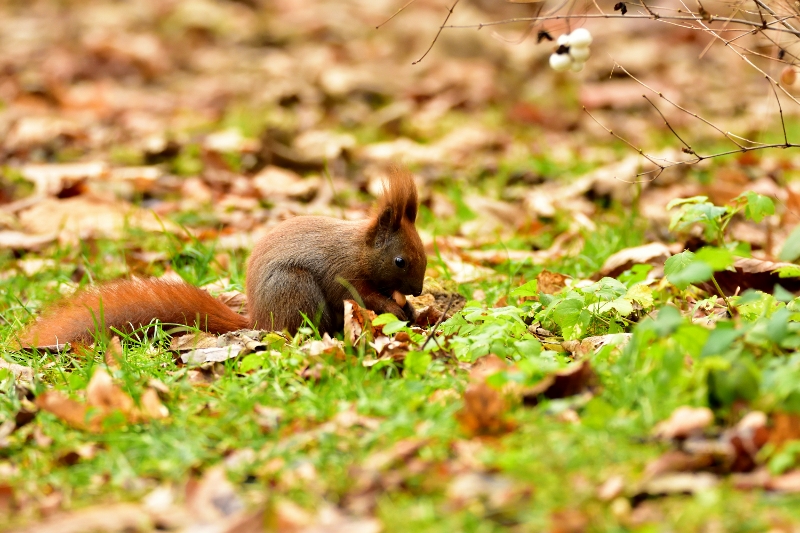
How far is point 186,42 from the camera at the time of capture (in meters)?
9.45

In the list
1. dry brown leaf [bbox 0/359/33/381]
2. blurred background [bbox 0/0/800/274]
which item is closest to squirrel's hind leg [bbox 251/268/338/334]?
dry brown leaf [bbox 0/359/33/381]

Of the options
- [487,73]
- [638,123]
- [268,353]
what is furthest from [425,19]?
Answer: [268,353]

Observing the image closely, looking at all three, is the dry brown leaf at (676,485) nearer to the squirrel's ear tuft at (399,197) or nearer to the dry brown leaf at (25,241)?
the squirrel's ear tuft at (399,197)

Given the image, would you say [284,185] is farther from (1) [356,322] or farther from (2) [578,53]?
(2) [578,53]

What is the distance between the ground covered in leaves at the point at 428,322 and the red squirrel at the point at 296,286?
112mm

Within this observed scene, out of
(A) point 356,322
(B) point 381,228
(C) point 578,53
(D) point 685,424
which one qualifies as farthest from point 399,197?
(D) point 685,424

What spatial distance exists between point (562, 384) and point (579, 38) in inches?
48.5

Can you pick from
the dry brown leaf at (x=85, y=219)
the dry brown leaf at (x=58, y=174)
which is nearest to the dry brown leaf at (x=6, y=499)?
the dry brown leaf at (x=85, y=219)

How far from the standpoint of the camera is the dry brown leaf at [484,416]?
6.78ft

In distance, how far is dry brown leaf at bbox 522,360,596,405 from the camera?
219 centimetres

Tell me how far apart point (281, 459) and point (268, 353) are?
61 centimetres

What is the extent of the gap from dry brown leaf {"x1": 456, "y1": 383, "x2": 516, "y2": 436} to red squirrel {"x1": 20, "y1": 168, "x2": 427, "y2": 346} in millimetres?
1064

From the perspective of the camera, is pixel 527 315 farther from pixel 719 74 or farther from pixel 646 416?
pixel 719 74

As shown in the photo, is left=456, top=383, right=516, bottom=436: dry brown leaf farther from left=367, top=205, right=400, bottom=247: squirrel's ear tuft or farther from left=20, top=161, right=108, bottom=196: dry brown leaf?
left=20, top=161, right=108, bottom=196: dry brown leaf
